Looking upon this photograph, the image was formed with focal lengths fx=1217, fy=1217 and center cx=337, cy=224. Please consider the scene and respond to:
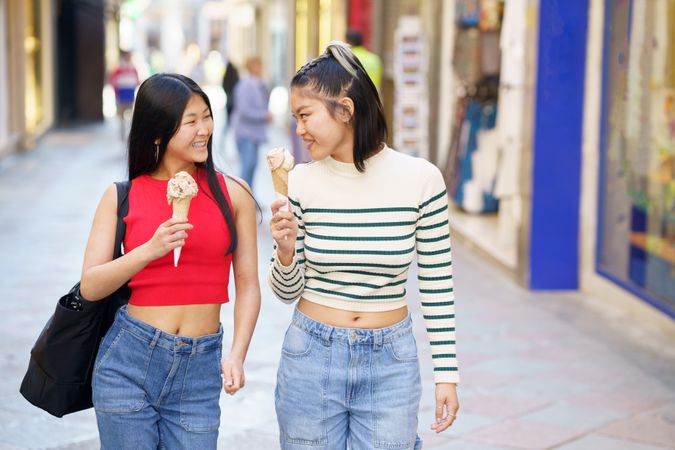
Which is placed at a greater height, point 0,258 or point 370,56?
point 370,56

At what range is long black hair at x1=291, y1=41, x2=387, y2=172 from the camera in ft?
9.70

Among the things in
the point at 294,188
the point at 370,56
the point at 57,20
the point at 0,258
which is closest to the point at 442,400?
the point at 294,188

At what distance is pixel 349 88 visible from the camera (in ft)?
9.73

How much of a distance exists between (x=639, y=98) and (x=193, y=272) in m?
5.34

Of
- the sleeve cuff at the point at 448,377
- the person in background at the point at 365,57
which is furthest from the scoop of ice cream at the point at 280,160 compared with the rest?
the person in background at the point at 365,57

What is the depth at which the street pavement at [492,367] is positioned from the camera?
529 centimetres

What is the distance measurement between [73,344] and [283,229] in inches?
26.4

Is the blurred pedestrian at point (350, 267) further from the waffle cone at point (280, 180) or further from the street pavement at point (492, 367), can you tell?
the street pavement at point (492, 367)

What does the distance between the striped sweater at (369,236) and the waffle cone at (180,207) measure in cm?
26

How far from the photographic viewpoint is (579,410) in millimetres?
5754

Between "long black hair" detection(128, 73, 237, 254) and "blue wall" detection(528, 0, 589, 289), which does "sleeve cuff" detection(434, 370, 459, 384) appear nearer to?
"long black hair" detection(128, 73, 237, 254)

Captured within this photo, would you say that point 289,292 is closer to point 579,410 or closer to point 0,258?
point 579,410

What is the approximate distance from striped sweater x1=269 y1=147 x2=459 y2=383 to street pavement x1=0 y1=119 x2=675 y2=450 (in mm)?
544

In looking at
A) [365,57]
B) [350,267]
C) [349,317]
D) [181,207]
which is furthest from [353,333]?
[365,57]
